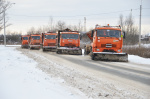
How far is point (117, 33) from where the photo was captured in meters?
14.2

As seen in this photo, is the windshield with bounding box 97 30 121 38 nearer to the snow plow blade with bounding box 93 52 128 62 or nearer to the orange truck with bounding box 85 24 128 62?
the orange truck with bounding box 85 24 128 62

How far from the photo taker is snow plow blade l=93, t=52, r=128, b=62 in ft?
43.0

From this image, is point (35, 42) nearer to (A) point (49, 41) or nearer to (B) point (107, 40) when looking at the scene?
(A) point (49, 41)

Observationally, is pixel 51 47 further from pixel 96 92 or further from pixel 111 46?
pixel 96 92

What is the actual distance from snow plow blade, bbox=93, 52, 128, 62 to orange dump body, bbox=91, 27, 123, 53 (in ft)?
1.84

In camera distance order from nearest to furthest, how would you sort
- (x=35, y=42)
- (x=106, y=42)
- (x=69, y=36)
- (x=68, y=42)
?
(x=106, y=42), (x=68, y=42), (x=69, y=36), (x=35, y=42)

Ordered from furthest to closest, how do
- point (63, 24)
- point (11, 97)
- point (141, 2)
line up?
1. point (63, 24)
2. point (141, 2)
3. point (11, 97)

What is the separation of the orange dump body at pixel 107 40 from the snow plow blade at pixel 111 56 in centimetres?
56

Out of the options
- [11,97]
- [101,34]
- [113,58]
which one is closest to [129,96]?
[11,97]

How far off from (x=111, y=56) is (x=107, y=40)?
1333 millimetres

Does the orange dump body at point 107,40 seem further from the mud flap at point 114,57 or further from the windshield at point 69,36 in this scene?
the windshield at point 69,36

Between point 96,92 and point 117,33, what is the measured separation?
32.0ft

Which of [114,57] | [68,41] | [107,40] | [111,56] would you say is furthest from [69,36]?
[114,57]

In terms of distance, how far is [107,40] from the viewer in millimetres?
13891
